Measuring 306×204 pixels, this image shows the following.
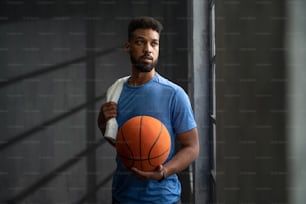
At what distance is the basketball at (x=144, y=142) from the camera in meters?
0.99

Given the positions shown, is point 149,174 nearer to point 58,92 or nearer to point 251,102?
point 251,102

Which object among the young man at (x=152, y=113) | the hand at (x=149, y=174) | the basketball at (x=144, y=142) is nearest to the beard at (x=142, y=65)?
the young man at (x=152, y=113)

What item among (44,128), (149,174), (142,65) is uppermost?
(142,65)

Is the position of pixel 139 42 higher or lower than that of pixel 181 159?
higher

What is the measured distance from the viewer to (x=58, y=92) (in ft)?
8.31

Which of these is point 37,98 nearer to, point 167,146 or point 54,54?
point 54,54

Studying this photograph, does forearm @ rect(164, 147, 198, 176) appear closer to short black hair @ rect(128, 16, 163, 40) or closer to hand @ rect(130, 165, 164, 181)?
hand @ rect(130, 165, 164, 181)

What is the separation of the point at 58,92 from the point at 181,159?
1.65 m

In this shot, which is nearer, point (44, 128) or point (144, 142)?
point (144, 142)

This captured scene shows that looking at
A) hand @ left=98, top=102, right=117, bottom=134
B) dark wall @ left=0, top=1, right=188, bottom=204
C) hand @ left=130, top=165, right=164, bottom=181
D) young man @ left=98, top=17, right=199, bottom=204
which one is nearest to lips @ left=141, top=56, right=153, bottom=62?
young man @ left=98, top=17, right=199, bottom=204

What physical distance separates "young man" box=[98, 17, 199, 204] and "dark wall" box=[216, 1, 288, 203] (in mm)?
142

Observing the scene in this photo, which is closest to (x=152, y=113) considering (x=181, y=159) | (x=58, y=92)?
(x=181, y=159)

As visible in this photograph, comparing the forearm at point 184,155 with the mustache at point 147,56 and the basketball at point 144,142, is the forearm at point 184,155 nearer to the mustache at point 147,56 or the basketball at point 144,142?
the basketball at point 144,142

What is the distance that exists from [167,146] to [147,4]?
159 cm
